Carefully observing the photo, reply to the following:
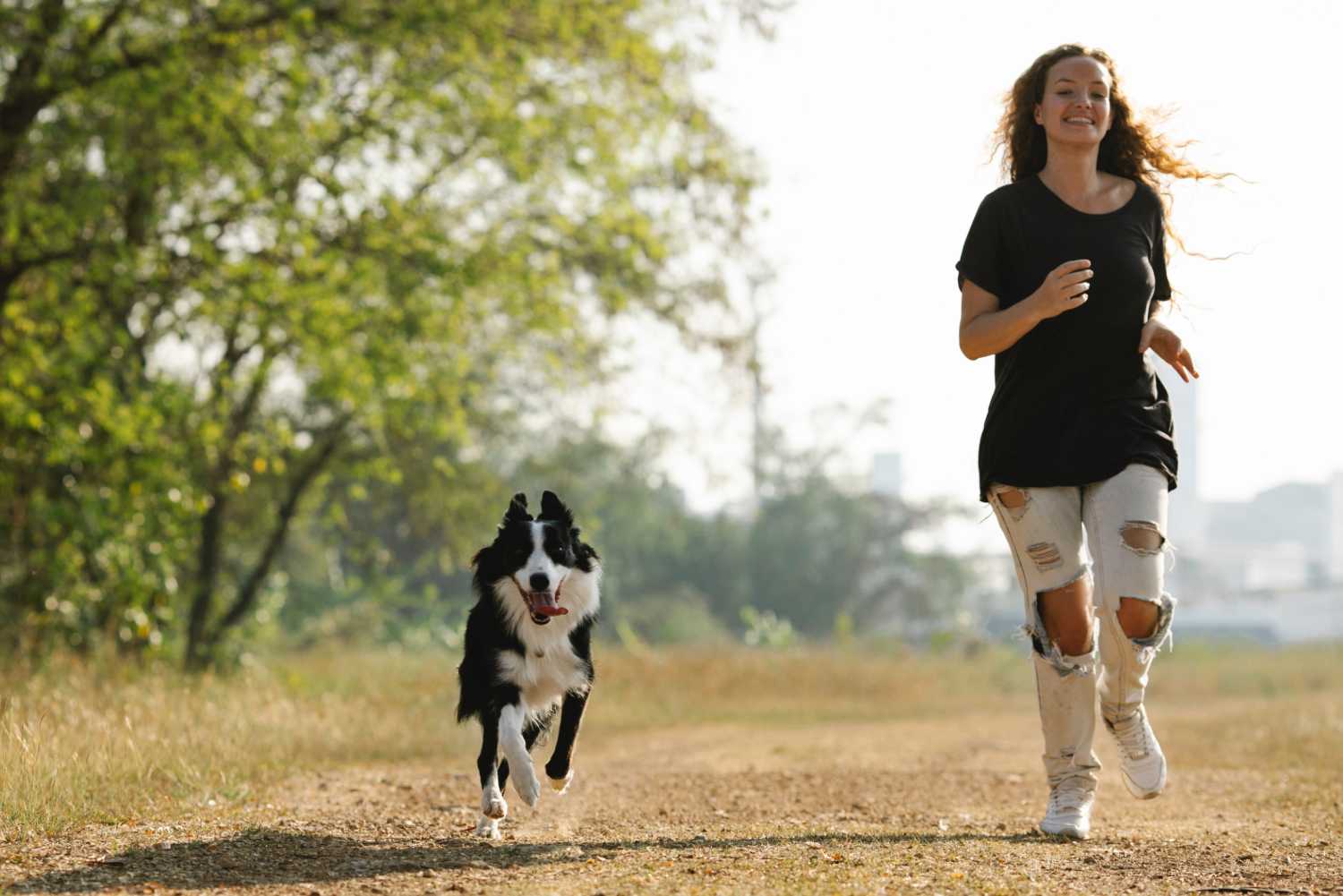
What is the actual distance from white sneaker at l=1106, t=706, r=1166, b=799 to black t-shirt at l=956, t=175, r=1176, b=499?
875mm

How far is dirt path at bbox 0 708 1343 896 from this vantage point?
14.4ft

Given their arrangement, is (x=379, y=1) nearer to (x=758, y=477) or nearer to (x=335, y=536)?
(x=335, y=536)

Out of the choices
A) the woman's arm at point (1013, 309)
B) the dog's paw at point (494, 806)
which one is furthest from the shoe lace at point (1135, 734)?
the dog's paw at point (494, 806)

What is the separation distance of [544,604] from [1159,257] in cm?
259

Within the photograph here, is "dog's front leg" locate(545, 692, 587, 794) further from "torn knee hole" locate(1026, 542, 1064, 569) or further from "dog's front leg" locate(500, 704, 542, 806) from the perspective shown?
"torn knee hole" locate(1026, 542, 1064, 569)

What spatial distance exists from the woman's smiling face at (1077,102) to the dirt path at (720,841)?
2490 millimetres

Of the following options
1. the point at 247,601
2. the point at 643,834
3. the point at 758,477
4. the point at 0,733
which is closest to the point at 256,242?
the point at 247,601

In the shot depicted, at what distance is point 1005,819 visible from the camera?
246 inches

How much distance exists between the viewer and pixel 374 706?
11938mm

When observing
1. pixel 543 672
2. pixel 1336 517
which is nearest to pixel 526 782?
pixel 543 672

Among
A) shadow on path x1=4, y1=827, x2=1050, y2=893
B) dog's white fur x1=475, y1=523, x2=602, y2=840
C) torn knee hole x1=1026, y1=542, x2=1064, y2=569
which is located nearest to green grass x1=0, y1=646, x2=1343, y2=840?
shadow on path x1=4, y1=827, x2=1050, y2=893

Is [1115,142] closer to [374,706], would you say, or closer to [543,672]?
[543,672]

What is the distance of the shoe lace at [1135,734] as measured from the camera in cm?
543

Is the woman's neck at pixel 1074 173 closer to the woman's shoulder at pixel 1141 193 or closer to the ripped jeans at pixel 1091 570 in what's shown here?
the woman's shoulder at pixel 1141 193
